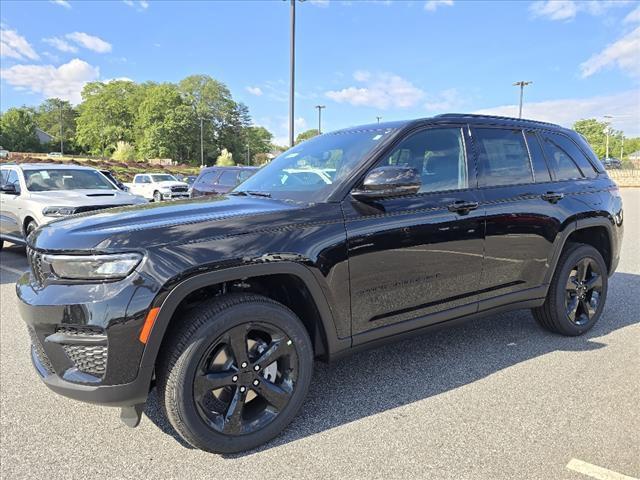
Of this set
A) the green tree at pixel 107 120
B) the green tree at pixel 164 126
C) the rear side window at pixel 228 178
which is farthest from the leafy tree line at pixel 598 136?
the rear side window at pixel 228 178

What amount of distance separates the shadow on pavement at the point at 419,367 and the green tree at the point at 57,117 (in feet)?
411

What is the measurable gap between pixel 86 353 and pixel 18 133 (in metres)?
98.9

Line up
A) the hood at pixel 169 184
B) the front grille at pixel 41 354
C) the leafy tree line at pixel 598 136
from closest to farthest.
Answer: the front grille at pixel 41 354, the hood at pixel 169 184, the leafy tree line at pixel 598 136

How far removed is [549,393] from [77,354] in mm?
2802

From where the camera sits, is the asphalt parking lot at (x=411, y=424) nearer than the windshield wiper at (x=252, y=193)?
Yes

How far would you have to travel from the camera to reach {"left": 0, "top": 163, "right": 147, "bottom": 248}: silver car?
7328mm

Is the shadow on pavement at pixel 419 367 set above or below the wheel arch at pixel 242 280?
below

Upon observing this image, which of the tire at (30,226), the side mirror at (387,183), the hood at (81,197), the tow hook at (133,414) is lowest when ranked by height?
the tow hook at (133,414)

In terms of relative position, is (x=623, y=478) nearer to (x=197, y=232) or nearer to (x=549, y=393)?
(x=549, y=393)

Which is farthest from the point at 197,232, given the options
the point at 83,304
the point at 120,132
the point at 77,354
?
the point at 120,132

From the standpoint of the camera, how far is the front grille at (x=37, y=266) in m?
2.34

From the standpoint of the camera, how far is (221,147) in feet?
330

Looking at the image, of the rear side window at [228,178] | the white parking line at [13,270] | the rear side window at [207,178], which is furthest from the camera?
the rear side window at [207,178]

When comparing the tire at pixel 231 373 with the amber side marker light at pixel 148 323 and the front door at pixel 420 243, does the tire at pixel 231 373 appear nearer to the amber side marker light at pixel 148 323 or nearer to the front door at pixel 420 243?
the amber side marker light at pixel 148 323
